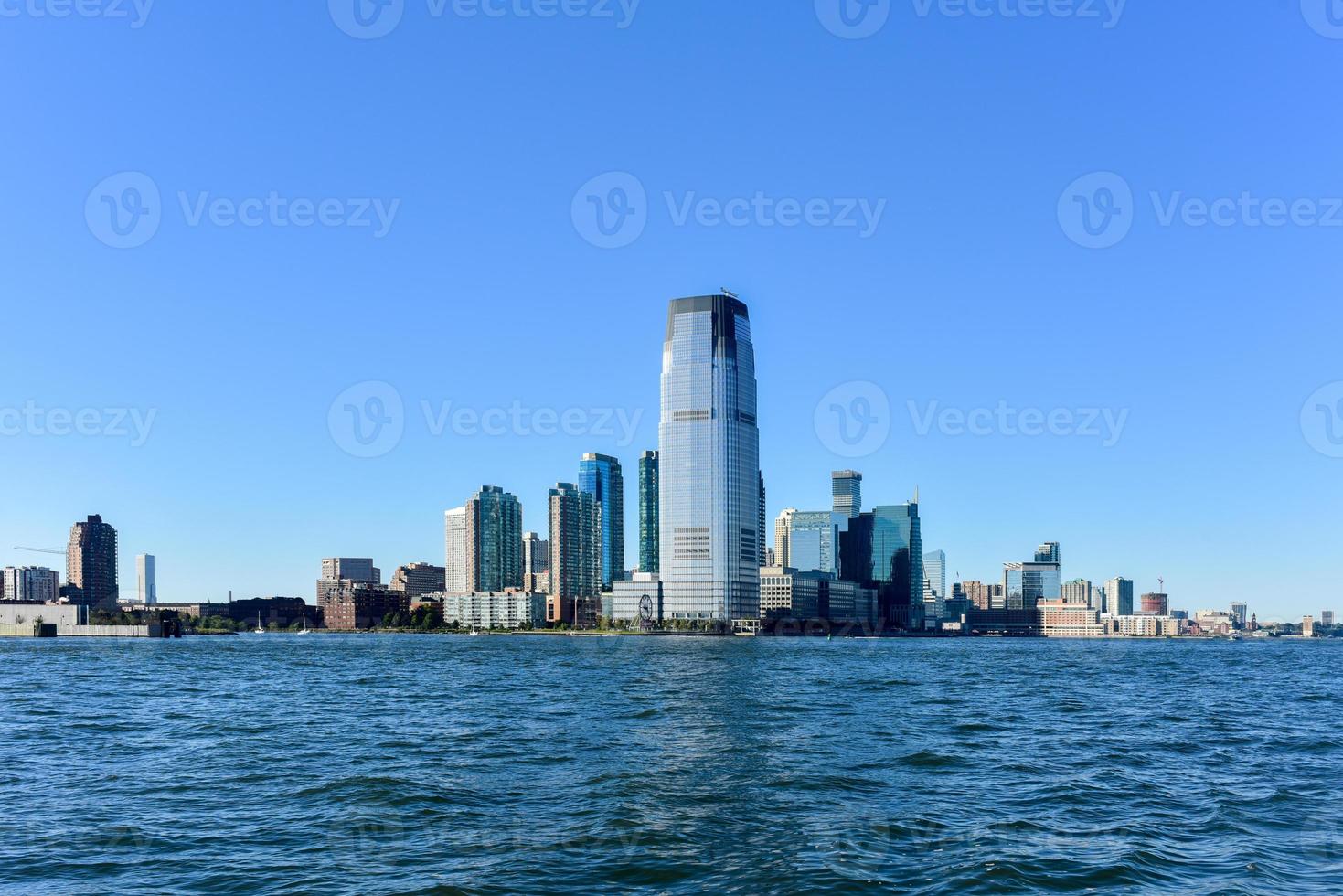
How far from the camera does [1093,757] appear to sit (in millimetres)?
48875

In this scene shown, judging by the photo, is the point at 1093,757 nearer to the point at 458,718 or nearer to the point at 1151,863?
the point at 1151,863

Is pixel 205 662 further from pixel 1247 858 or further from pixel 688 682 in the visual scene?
pixel 1247 858

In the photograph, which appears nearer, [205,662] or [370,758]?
[370,758]

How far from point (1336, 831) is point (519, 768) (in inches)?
1169

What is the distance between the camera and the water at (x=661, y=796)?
27656 millimetres

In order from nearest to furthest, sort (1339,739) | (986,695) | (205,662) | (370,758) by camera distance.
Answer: (370,758)
(1339,739)
(986,695)
(205,662)

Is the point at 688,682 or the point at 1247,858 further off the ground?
the point at 1247,858

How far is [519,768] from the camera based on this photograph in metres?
43.9

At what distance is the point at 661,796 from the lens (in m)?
37.7

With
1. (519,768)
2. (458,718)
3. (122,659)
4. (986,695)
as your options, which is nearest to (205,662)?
(122,659)

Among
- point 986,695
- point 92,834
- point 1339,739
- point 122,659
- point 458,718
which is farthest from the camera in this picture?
point 122,659

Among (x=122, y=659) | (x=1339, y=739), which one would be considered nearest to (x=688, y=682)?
(x=1339, y=739)

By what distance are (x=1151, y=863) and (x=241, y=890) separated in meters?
24.4

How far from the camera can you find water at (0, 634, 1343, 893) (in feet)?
90.7
